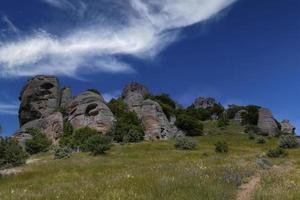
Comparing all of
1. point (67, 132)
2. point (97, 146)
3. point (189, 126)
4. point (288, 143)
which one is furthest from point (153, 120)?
point (97, 146)

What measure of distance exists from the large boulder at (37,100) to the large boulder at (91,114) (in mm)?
17190

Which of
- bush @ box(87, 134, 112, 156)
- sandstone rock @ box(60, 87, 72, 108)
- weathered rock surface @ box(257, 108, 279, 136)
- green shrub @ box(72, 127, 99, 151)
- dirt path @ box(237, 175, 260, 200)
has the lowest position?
dirt path @ box(237, 175, 260, 200)

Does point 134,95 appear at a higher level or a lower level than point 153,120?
higher

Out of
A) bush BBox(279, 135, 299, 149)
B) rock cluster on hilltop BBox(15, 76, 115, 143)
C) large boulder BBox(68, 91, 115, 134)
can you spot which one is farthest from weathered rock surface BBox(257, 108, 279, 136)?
bush BBox(279, 135, 299, 149)

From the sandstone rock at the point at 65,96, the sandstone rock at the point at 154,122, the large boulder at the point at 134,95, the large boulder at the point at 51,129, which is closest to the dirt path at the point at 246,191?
the sandstone rock at the point at 154,122

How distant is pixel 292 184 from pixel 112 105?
88894 mm

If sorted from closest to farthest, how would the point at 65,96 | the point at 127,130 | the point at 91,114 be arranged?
the point at 127,130 < the point at 91,114 < the point at 65,96

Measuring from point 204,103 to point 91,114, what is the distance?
10656 cm

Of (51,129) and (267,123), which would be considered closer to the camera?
(51,129)

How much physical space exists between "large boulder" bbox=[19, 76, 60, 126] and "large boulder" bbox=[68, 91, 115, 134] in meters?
17.2

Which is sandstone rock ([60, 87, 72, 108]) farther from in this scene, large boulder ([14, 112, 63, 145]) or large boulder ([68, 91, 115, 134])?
large boulder ([68, 91, 115, 134])

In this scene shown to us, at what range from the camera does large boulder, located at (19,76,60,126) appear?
113375 mm

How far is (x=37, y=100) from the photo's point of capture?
376 feet

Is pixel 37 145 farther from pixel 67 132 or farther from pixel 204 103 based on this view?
pixel 204 103
